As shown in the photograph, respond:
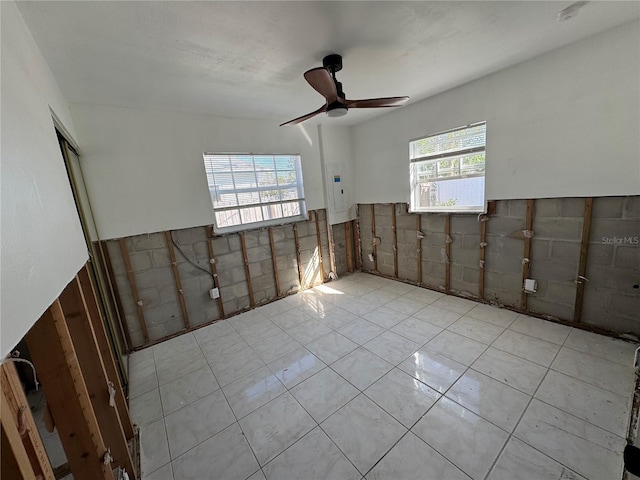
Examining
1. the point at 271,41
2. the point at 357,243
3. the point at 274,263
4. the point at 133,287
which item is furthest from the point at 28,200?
the point at 357,243

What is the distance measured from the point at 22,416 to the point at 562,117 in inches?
153

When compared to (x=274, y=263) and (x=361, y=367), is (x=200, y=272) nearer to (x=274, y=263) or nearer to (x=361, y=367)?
(x=274, y=263)

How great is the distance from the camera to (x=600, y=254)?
2432mm

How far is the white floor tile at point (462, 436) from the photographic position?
1500 mm

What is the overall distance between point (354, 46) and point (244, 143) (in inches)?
80.2

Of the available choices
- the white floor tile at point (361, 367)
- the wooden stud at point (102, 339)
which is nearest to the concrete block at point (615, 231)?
the white floor tile at point (361, 367)

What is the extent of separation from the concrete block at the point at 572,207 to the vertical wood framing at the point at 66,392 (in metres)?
3.85

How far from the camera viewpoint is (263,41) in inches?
72.4

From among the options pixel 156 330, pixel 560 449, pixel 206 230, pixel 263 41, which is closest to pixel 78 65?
A: pixel 263 41

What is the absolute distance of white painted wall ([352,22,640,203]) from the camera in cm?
212

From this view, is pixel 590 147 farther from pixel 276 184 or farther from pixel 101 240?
pixel 101 240

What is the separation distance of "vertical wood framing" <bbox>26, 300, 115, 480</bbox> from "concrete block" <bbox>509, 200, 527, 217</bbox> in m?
3.76

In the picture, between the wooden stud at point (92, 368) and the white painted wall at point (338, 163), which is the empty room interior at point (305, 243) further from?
the white painted wall at point (338, 163)

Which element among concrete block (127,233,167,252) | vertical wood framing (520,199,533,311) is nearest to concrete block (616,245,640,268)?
vertical wood framing (520,199,533,311)
